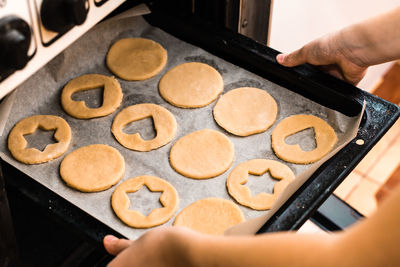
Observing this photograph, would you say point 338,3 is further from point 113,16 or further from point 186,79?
point 113,16

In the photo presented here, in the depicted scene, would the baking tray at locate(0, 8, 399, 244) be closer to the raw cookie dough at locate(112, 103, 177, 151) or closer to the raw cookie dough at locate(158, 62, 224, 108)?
the raw cookie dough at locate(158, 62, 224, 108)

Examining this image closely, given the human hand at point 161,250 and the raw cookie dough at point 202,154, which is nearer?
the human hand at point 161,250

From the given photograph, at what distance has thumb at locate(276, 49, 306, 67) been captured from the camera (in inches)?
45.4

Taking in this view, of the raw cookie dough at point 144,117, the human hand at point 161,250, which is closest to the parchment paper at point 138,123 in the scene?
the raw cookie dough at point 144,117

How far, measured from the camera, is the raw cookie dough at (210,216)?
101 centimetres

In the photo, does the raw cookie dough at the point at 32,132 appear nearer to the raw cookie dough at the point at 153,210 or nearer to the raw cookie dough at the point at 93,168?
the raw cookie dough at the point at 93,168

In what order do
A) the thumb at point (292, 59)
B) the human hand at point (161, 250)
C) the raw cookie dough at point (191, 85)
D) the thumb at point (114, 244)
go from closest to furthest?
the human hand at point (161, 250), the thumb at point (114, 244), the thumb at point (292, 59), the raw cookie dough at point (191, 85)

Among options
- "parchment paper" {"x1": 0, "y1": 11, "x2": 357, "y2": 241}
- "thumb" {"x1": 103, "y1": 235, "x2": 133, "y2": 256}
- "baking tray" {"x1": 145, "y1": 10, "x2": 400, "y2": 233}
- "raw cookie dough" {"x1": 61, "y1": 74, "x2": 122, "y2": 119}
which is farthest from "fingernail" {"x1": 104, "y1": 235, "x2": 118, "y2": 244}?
"raw cookie dough" {"x1": 61, "y1": 74, "x2": 122, "y2": 119}

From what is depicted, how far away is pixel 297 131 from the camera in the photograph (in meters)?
1.20

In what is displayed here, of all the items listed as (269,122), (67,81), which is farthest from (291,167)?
(67,81)

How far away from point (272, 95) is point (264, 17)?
0.71 ft

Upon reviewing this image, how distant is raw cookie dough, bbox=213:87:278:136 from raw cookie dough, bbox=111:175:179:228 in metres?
0.24

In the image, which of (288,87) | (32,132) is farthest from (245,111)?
(32,132)

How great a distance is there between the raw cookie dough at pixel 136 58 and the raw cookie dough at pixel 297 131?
1.27 ft
